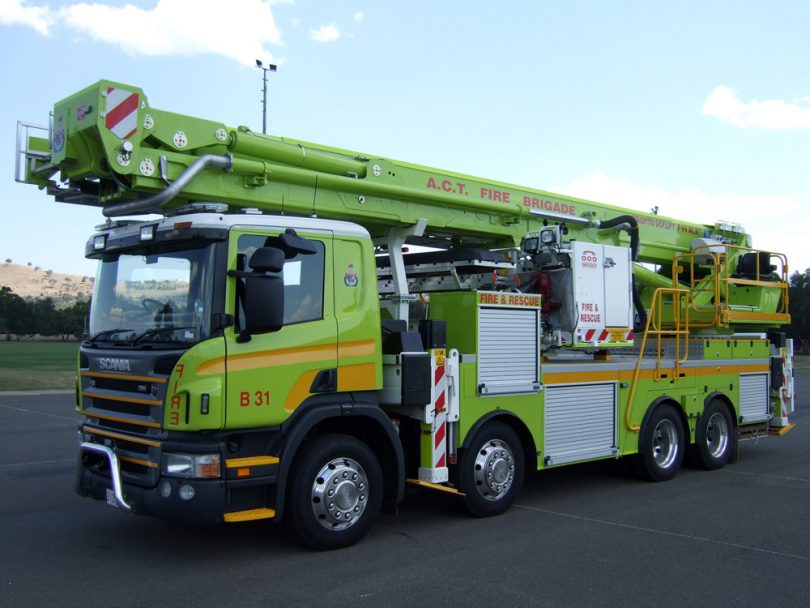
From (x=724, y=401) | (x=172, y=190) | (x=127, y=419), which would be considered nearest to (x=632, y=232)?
(x=724, y=401)

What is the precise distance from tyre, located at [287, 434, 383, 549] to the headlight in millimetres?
712

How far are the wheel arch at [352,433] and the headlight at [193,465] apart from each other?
1.70 feet

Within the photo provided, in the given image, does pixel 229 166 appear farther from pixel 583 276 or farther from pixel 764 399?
pixel 764 399

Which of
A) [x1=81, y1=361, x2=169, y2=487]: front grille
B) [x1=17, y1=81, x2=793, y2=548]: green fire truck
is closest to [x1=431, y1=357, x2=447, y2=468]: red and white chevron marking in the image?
[x1=17, y1=81, x2=793, y2=548]: green fire truck

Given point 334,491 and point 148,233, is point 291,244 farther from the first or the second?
point 334,491

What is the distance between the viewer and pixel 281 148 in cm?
666

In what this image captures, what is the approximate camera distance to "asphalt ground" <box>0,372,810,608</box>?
5.26 metres

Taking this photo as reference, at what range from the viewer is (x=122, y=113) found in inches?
226

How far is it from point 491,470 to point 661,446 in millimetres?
3465

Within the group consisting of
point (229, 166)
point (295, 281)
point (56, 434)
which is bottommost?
point (56, 434)

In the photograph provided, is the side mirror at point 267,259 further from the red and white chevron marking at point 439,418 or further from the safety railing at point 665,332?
the safety railing at point 665,332

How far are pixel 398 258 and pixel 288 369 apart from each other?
2191 millimetres

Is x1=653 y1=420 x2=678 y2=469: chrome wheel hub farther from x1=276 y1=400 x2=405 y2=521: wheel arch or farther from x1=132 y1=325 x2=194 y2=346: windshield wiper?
x1=132 y1=325 x2=194 y2=346: windshield wiper

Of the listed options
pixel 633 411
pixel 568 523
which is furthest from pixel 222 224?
pixel 633 411
